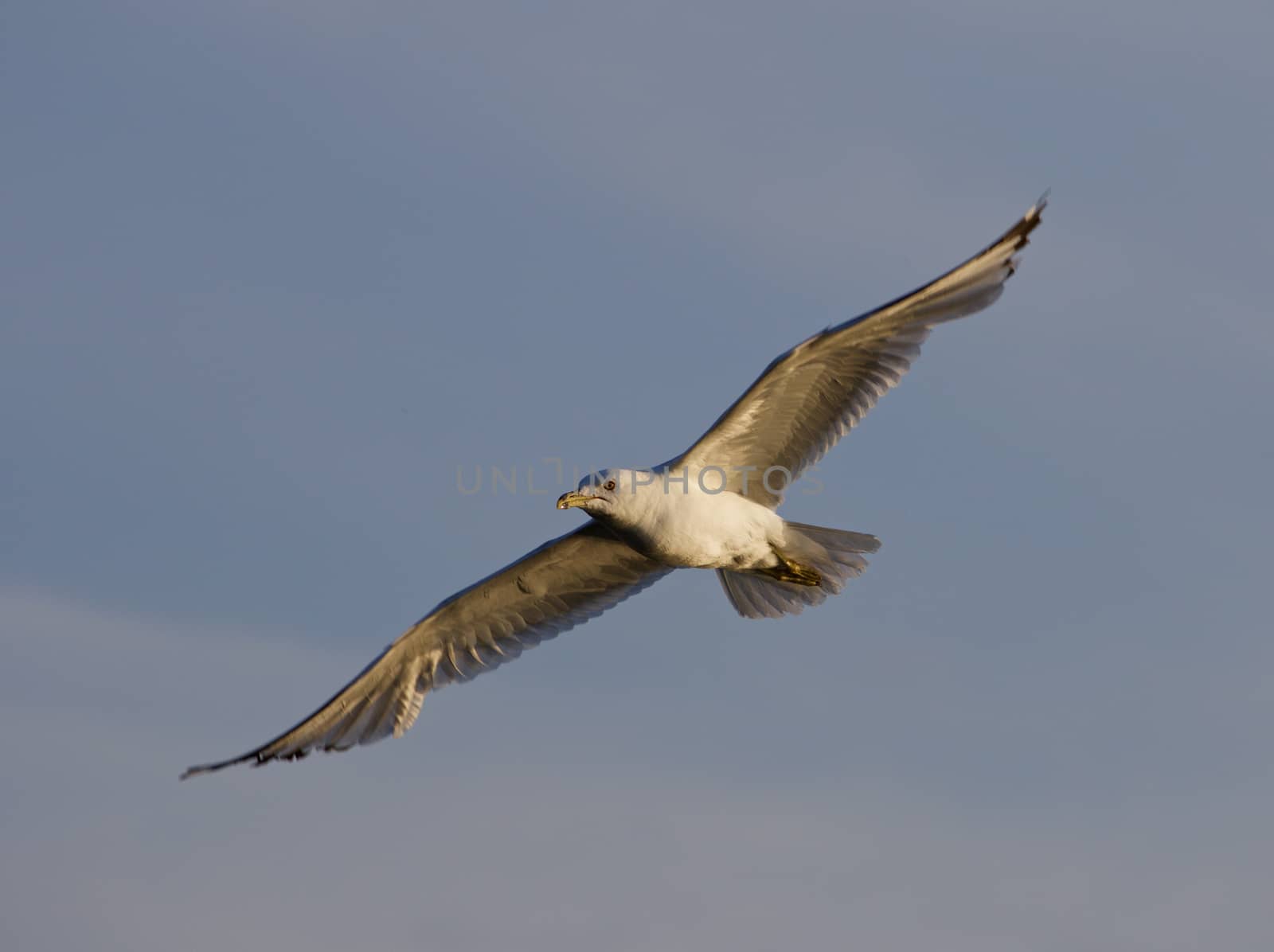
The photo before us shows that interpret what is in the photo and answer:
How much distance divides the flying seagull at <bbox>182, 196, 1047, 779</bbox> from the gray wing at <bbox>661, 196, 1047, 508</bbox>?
0.04 feet

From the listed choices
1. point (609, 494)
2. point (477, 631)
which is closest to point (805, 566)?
point (609, 494)

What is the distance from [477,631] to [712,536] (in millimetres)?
2807

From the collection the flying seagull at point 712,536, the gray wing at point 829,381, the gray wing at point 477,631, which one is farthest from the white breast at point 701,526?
the gray wing at point 477,631

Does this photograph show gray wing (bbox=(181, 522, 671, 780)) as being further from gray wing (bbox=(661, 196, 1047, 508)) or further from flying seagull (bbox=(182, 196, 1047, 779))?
gray wing (bbox=(661, 196, 1047, 508))

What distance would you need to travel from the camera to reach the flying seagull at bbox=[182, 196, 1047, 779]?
44.0ft

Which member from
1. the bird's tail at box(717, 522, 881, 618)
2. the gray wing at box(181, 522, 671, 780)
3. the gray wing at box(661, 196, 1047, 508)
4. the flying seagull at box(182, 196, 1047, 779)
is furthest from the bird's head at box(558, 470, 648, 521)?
the bird's tail at box(717, 522, 881, 618)

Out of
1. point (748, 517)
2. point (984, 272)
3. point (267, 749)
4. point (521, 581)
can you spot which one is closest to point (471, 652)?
point (521, 581)

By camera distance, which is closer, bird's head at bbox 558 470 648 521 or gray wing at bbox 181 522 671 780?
bird's head at bbox 558 470 648 521

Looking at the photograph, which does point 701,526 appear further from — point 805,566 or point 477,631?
point 477,631

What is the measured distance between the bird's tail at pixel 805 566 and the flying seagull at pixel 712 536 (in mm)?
14

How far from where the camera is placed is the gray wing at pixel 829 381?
520 inches

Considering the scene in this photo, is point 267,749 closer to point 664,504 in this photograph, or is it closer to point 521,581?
point 521,581

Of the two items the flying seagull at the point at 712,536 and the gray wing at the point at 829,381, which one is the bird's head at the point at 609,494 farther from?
the gray wing at the point at 829,381

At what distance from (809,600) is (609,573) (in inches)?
72.1
